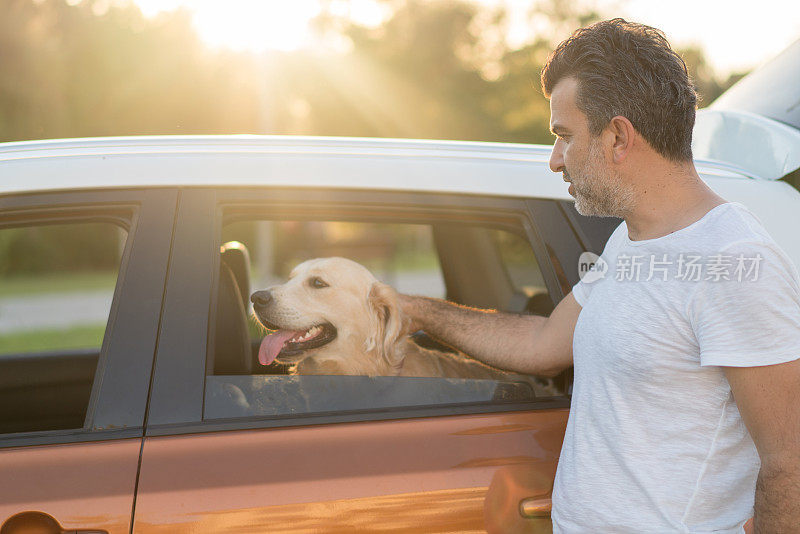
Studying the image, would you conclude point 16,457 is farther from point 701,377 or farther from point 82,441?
point 701,377

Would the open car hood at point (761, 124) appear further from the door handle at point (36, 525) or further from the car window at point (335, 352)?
the door handle at point (36, 525)

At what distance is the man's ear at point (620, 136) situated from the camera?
1.62m

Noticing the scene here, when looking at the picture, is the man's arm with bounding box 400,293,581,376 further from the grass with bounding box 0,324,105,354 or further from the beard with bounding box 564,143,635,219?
the grass with bounding box 0,324,105,354

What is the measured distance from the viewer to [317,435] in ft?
5.49

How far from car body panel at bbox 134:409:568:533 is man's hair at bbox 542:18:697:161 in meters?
0.78

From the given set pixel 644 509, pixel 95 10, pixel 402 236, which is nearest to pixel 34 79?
pixel 95 10

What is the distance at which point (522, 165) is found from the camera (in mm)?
2059

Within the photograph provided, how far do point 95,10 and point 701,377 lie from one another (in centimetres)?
2574

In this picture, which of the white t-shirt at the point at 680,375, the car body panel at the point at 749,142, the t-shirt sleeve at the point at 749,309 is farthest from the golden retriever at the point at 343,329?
the car body panel at the point at 749,142

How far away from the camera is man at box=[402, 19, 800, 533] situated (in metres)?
1.35

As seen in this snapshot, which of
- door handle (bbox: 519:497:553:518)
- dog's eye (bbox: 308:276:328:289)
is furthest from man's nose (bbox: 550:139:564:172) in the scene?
dog's eye (bbox: 308:276:328:289)

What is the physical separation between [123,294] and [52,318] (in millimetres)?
11459

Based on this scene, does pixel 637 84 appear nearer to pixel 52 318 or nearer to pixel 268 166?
pixel 268 166

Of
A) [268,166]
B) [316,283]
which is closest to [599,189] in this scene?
[268,166]
